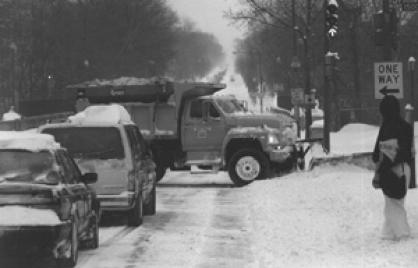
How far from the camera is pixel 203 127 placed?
853 inches

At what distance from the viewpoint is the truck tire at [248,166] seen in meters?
20.8

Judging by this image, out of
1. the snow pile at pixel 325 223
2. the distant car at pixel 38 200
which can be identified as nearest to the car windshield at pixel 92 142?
the snow pile at pixel 325 223

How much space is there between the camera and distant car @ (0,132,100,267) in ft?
27.4

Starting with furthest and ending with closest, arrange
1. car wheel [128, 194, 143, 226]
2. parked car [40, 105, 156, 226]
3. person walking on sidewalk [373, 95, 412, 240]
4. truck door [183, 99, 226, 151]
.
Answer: truck door [183, 99, 226, 151] < car wheel [128, 194, 143, 226] < parked car [40, 105, 156, 226] < person walking on sidewalk [373, 95, 412, 240]

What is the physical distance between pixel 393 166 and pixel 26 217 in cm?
485

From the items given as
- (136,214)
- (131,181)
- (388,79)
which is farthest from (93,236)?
(388,79)

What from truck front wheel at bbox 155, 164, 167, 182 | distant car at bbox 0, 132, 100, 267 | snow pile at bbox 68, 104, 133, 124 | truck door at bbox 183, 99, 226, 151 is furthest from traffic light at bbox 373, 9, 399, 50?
truck front wheel at bbox 155, 164, 167, 182

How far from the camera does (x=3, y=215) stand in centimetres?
838

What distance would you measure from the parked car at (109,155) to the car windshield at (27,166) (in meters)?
3.47

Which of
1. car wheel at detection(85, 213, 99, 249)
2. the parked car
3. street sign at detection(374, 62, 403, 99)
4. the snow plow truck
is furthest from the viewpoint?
the snow plow truck

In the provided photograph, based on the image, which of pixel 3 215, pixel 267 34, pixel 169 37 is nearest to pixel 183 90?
pixel 3 215

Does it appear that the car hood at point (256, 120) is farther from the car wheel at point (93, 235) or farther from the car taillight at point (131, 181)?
the car wheel at point (93, 235)

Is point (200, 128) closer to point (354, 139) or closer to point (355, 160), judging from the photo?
point (355, 160)

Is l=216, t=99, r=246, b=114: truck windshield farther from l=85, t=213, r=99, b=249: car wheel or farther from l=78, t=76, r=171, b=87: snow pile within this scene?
l=85, t=213, r=99, b=249: car wheel
